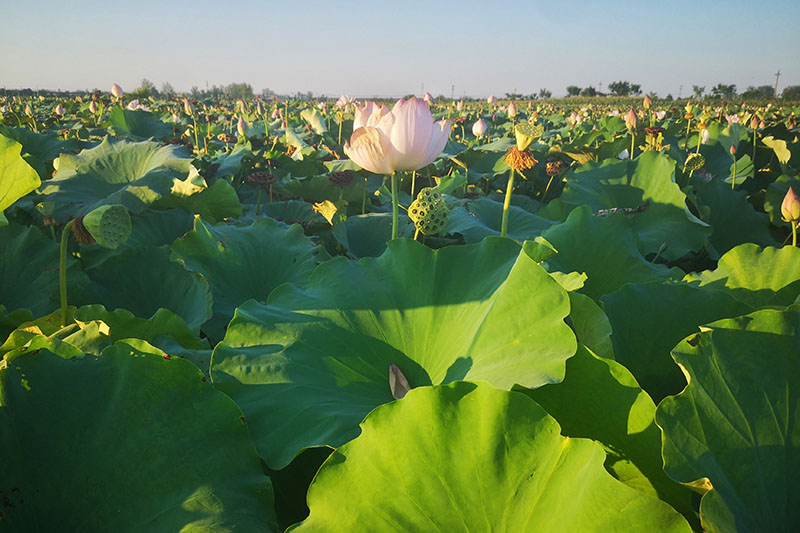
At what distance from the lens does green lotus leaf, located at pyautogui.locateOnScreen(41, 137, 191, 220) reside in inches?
67.9

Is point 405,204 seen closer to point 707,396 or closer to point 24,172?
point 24,172

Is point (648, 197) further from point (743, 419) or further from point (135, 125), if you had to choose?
point (135, 125)

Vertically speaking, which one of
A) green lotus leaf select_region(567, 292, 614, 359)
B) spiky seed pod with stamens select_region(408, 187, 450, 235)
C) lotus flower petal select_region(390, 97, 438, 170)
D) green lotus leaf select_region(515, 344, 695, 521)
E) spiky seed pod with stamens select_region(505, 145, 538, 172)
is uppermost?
lotus flower petal select_region(390, 97, 438, 170)

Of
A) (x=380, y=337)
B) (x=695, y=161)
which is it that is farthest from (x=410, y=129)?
(x=695, y=161)

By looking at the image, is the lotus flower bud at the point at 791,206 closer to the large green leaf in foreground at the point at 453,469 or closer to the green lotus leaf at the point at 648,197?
the green lotus leaf at the point at 648,197

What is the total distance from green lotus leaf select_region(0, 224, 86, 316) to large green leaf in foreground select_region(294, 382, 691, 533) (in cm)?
107

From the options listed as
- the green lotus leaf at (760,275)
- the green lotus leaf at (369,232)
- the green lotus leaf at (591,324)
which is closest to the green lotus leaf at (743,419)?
the green lotus leaf at (591,324)

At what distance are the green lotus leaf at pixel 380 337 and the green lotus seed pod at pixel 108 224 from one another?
0.27 meters

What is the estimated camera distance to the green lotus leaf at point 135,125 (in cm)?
379

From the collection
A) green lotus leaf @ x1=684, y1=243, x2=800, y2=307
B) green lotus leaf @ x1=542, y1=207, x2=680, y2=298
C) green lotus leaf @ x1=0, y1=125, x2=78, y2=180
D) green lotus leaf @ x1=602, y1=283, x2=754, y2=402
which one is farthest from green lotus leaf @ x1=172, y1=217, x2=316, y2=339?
green lotus leaf @ x1=0, y1=125, x2=78, y2=180

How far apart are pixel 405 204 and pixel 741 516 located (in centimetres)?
199

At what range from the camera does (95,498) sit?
21.2 inches

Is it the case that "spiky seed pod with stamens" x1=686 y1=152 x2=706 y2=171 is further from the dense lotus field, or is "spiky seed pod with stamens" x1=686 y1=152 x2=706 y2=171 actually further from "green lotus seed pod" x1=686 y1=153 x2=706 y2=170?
the dense lotus field

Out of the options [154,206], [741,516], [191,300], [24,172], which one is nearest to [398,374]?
[741,516]
